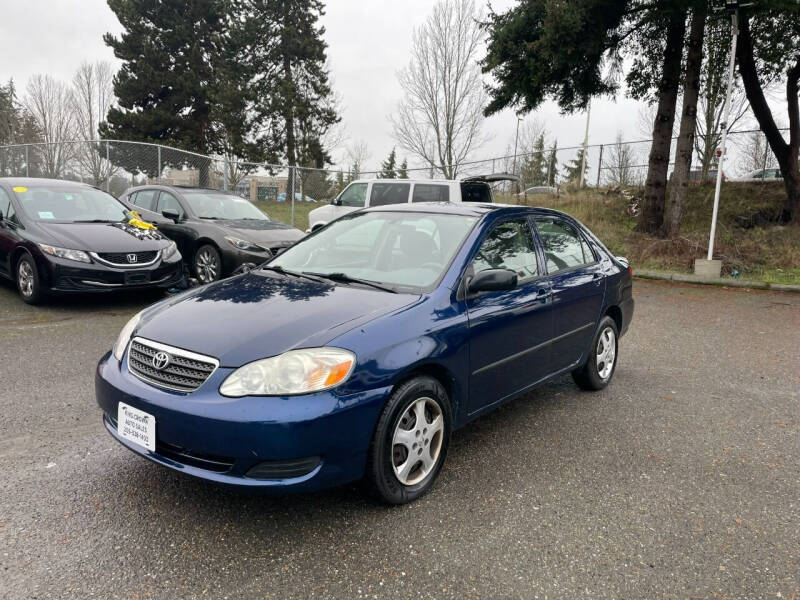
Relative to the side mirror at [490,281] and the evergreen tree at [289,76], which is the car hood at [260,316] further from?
the evergreen tree at [289,76]

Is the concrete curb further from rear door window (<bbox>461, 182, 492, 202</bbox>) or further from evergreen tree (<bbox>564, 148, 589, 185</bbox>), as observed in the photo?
evergreen tree (<bbox>564, 148, 589, 185</bbox>)

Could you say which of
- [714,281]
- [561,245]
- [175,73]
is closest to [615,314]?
[561,245]

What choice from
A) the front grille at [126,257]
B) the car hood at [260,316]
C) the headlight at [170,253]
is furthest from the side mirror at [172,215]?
the car hood at [260,316]

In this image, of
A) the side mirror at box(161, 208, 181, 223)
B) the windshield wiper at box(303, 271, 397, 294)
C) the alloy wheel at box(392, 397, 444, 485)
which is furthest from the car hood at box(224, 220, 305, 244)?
the alloy wheel at box(392, 397, 444, 485)

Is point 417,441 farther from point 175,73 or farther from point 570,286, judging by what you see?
point 175,73

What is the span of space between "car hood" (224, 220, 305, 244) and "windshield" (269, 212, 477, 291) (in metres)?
4.46

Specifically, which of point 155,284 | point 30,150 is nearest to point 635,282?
point 155,284

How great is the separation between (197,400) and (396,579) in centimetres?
110

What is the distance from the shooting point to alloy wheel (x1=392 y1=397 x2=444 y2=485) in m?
2.75

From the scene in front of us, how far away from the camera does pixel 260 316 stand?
2.81m

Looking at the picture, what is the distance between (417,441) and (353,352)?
0.64 m

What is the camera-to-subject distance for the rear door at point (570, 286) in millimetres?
3949

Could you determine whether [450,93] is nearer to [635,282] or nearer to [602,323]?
[635,282]

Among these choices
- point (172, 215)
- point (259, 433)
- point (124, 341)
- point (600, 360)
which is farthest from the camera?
point (172, 215)
